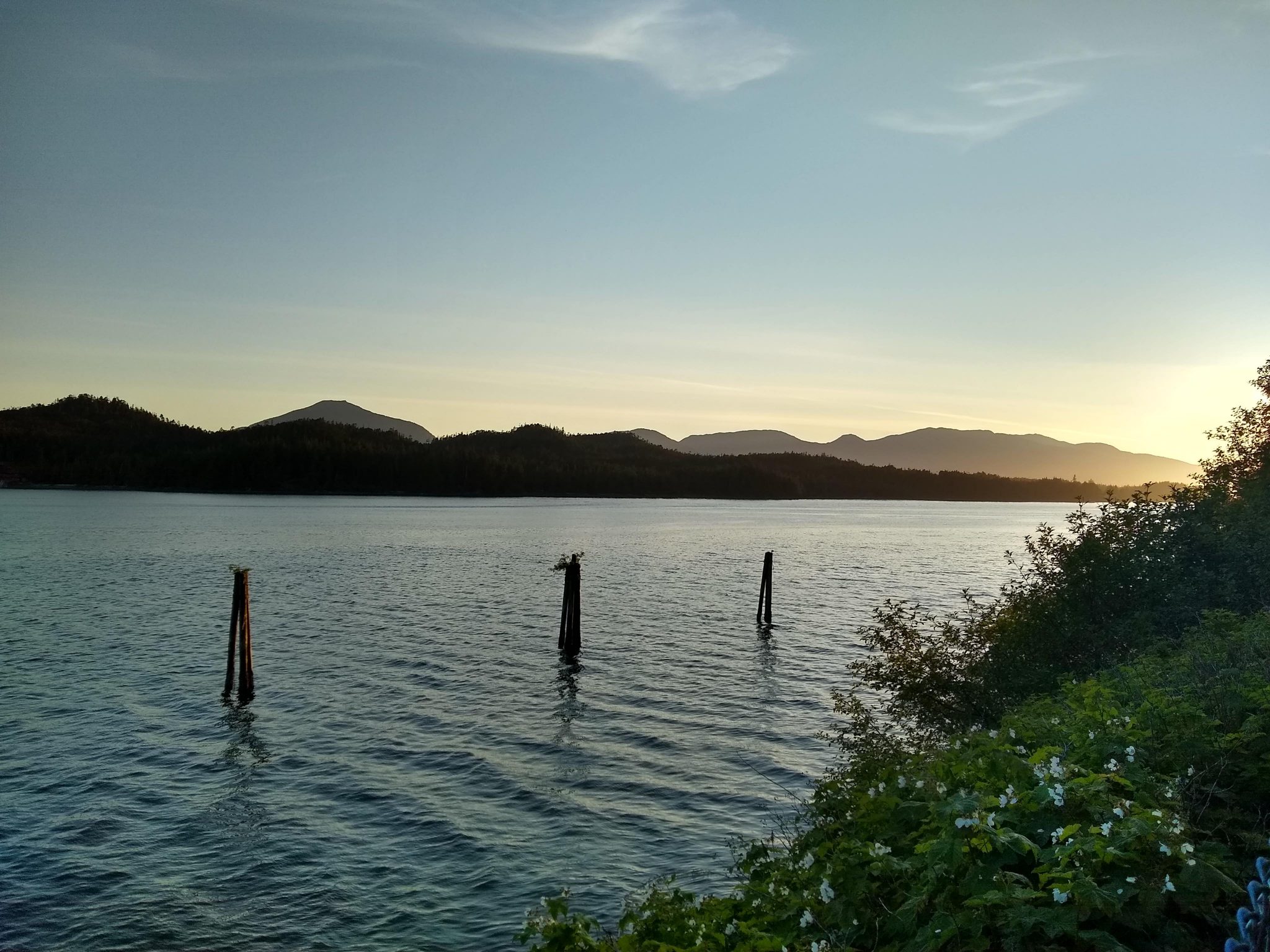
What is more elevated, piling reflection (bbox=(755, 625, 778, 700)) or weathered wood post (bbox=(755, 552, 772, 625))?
weathered wood post (bbox=(755, 552, 772, 625))

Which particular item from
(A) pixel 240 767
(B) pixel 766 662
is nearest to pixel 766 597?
(B) pixel 766 662

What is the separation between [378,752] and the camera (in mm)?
22703

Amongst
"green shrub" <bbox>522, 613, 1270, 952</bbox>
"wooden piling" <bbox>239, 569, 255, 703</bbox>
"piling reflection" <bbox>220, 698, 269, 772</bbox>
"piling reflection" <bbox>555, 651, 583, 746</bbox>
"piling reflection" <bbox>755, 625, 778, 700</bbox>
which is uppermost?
"green shrub" <bbox>522, 613, 1270, 952</bbox>

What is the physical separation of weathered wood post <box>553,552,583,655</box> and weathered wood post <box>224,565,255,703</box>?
39.7ft

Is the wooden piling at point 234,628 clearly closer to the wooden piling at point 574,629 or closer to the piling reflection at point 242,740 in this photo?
the piling reflection at point 242,740

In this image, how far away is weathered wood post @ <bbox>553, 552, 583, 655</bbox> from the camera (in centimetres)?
3641

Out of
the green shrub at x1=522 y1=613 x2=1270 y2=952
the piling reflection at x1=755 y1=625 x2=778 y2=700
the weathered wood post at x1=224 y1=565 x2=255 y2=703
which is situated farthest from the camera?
the piling reflection at x1=755 y1=625 x2=778 y2=700

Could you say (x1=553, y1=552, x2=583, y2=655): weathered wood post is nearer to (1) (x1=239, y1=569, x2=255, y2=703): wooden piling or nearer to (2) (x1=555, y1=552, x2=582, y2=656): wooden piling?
(2) (x1=555, y1=552, x2=582, y2=656): wooden piling

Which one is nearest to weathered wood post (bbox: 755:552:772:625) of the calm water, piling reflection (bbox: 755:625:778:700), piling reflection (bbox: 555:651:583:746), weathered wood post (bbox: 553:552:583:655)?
piling reflection (bbox: 755:625:778:700)

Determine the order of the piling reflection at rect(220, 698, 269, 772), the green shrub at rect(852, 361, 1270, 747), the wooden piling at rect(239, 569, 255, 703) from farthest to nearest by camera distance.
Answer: the wooden piling at rect(239, 569, 255, 703) < the piling reflection at rect(220, 698, 269, 772) < the green shrub at rect(852, 361, 1270, 747)

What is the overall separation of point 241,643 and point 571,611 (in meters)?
13.1

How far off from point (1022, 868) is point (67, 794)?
20.3 m

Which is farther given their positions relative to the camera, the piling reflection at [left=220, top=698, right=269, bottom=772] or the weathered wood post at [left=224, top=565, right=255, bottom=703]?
the weathered wood post at [left=224, top=565, right=255, bottom=703]

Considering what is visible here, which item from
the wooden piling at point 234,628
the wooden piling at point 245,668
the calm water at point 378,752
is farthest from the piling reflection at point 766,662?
the wooden piling at point 234,628
